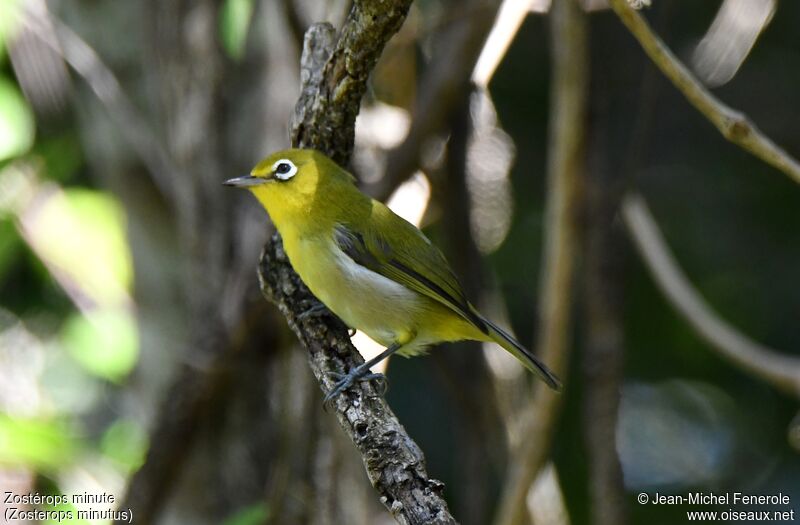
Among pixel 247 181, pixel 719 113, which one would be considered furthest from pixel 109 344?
pixel 719 113

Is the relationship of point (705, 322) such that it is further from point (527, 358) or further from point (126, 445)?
point (126, 445)

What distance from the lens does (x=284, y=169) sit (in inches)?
133

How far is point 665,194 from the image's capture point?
5863 mm

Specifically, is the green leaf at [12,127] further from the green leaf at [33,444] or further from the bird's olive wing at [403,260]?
the bird's olive wing at [403,260]

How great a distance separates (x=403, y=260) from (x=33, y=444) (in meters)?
1.76

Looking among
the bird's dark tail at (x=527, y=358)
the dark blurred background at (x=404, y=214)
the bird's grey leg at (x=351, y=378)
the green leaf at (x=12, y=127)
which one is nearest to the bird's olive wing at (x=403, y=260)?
the bird's dark tail at (x=527, y=358)

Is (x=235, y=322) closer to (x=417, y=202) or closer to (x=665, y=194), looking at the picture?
(x=417, y=202)

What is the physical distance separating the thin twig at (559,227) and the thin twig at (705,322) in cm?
65

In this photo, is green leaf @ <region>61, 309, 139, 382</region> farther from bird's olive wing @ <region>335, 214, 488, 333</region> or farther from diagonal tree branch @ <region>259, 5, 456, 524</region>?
bird's olive wing @ <region>335, 214, 488, 333</region>

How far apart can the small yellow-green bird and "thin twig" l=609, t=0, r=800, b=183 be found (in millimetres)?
1228

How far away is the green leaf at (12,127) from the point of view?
4.39 metres

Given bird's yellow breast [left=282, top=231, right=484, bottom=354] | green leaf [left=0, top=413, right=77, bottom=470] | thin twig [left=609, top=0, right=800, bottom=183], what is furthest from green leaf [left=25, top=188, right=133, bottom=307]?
thin twig [left=609, top=0, right=800, bottom=183]

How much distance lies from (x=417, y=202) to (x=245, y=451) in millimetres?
1399

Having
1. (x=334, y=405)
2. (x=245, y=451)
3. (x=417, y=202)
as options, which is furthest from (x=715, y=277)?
(x=334, y=405)
